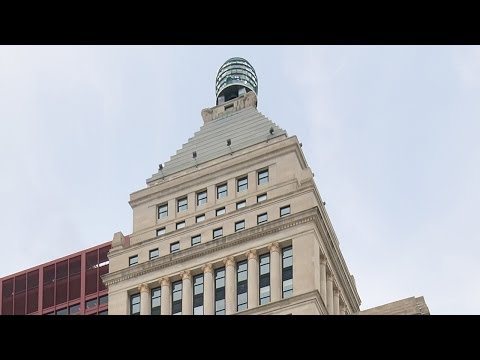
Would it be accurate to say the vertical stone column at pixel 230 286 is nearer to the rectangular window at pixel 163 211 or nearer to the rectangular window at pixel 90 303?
the rectangular window at pixel 163 211

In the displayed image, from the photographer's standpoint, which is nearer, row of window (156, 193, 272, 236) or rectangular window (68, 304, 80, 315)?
row of window (156, 193, 272, 236)

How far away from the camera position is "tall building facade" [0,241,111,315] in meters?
131

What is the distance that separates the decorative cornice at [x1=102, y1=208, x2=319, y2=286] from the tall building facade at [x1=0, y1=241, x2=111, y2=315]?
58.7 feet

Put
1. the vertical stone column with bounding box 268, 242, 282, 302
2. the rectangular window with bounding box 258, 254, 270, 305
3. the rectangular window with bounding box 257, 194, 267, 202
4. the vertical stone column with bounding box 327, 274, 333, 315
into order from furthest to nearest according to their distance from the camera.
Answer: the rectangular window with bounding box 257, 194, 267, 202
the vertical stone column with bounding box 327, 274, 333, 315
the rectangular window with bounding box 258, 254, 270, 305
the vertical stone column with bounding box 268, 242, 282, 302

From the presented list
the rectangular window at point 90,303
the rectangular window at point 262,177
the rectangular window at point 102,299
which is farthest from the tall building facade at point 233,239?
the rectangular window at point 90,303

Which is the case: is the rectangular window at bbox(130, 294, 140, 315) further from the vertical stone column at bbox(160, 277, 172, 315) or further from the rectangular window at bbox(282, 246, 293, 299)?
the rectangular window at bbox(282, 246, 293, 299)

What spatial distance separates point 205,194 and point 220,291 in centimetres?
1227

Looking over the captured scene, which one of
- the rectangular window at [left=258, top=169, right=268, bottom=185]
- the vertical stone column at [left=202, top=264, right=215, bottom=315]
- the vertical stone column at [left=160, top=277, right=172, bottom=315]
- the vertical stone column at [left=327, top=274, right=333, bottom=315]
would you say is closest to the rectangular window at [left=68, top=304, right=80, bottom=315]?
the vertical stone column at [left=160, top=277, right=172, bottom=315]

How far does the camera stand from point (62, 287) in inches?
5281

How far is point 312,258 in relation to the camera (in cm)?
10312

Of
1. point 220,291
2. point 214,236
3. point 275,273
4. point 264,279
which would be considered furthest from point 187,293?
point 275,273
